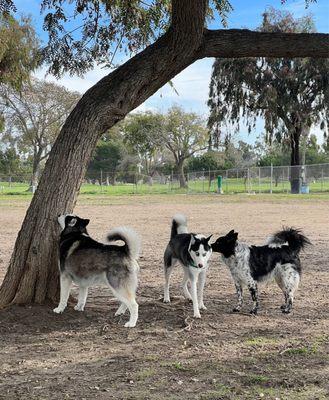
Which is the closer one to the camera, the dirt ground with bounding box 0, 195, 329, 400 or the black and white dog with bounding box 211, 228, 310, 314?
the dirt ground with bounding box 0, 195, 329, 400

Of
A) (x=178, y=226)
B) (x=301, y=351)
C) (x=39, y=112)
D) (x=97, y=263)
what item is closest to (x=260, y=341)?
(x=301, y=351)

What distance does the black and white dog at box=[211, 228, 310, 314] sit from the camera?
23.8 ft

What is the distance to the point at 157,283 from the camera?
9242 millimetres

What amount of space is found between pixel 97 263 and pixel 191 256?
1189 mm

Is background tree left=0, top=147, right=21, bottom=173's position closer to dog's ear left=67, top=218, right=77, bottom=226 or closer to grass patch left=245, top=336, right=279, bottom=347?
dog's ear left=67, top=218, right=77, bottom=226

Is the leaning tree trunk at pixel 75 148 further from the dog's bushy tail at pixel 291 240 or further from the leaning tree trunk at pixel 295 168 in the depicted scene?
the leaning tree trunk at pixel 295 168

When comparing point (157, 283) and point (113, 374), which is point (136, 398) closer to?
point (113, 374)

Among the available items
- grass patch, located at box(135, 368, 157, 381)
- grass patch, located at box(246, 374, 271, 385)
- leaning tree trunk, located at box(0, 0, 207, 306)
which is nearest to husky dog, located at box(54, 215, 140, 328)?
leaning tree trunk, located at box(0, 0, 207, 306)

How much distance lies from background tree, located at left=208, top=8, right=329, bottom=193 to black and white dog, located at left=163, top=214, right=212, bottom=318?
35339mm

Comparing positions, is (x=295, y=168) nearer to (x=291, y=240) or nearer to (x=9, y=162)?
(x=291, y=240)

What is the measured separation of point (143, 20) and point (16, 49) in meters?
14.0

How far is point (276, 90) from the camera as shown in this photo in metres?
42.2

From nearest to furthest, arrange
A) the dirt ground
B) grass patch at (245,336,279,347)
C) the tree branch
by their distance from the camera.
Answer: the dirt ground < grass patch at (245,336,279,347) < the tree branch

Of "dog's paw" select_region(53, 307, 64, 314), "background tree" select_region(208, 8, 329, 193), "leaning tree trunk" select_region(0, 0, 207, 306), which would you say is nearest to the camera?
"dog's paw" select_region(53, 307, 64, 314)
